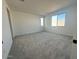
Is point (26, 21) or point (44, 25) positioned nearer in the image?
point (26, 21)

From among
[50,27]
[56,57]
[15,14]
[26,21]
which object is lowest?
[56,57]

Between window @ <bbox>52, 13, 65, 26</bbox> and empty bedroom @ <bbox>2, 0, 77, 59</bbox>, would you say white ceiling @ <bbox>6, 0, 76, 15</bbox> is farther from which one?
window @ <bbox>52, 13, 65, 26</bbox>

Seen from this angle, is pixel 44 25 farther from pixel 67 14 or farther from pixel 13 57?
pixel 13 57

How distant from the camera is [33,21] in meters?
9.39

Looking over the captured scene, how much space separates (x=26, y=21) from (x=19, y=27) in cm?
120

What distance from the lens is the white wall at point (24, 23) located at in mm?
7016

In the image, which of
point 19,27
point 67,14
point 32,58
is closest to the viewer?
point 32,58

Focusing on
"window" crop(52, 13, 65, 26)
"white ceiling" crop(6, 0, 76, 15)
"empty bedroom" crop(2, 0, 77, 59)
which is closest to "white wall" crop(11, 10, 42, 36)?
"empty bedroom" crop(2, 0, 77, 59)

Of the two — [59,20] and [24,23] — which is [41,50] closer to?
[24,23]

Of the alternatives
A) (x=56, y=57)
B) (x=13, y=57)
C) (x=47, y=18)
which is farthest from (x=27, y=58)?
(x=47, y=18)

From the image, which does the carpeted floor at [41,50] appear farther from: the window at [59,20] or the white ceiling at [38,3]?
the window at [59,20]

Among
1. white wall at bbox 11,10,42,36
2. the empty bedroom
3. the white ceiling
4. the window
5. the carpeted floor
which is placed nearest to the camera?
the carpeted floor

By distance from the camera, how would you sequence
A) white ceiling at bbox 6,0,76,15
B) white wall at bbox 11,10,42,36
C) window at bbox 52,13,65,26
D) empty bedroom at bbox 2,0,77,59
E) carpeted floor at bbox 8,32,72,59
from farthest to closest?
window at bbox 52,13,65,26
white wall at bbox 11,10,42,36
empty bedroom at bbox 2,0,77,59
white ceiling at bbox 6,0,76,15
carpeted floor at bbox 8,32,72,59

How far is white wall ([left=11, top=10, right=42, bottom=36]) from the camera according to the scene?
276 inches
